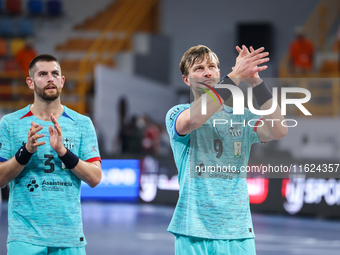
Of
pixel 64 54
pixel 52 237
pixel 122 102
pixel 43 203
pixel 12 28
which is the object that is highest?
pixel 12 28

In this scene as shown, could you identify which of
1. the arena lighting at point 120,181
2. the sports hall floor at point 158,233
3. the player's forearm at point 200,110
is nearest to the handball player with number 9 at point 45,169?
the player's forearm at point 200,110

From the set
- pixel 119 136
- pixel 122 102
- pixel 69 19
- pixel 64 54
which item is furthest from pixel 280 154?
pixel 69 19

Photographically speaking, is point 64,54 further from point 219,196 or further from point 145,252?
point 219,196

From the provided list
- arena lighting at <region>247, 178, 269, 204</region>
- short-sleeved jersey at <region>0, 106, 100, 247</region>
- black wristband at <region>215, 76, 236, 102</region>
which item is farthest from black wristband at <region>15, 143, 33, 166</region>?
arena lighting at <region>247, 178, 269, 204</region>

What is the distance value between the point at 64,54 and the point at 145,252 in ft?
44.5

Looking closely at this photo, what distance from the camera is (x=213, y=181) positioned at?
3.03 metres

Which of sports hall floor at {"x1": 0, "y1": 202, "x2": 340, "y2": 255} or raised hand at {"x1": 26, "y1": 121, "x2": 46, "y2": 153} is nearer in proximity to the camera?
raised hand at {"x1": 26, "y1": 121, "x2": 46, "y2": 153}

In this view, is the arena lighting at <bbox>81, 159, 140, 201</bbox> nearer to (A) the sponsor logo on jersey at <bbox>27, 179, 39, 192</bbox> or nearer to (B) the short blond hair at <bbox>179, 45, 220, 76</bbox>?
(A) the sponsor logo on jersey at <bbox>27, 179, 39, 192</bbox>

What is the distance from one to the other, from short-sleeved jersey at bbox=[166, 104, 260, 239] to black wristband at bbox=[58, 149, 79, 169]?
691 mm

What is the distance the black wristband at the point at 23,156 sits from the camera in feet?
10.2

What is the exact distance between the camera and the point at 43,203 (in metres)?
3.23

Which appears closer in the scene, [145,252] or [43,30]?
[145,252]

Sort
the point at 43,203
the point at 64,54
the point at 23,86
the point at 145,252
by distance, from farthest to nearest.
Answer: the point at 64,54, the point at 23,86, the point at 145,252, the point at 43,203

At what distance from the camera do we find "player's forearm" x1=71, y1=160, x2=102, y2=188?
10.7ft
